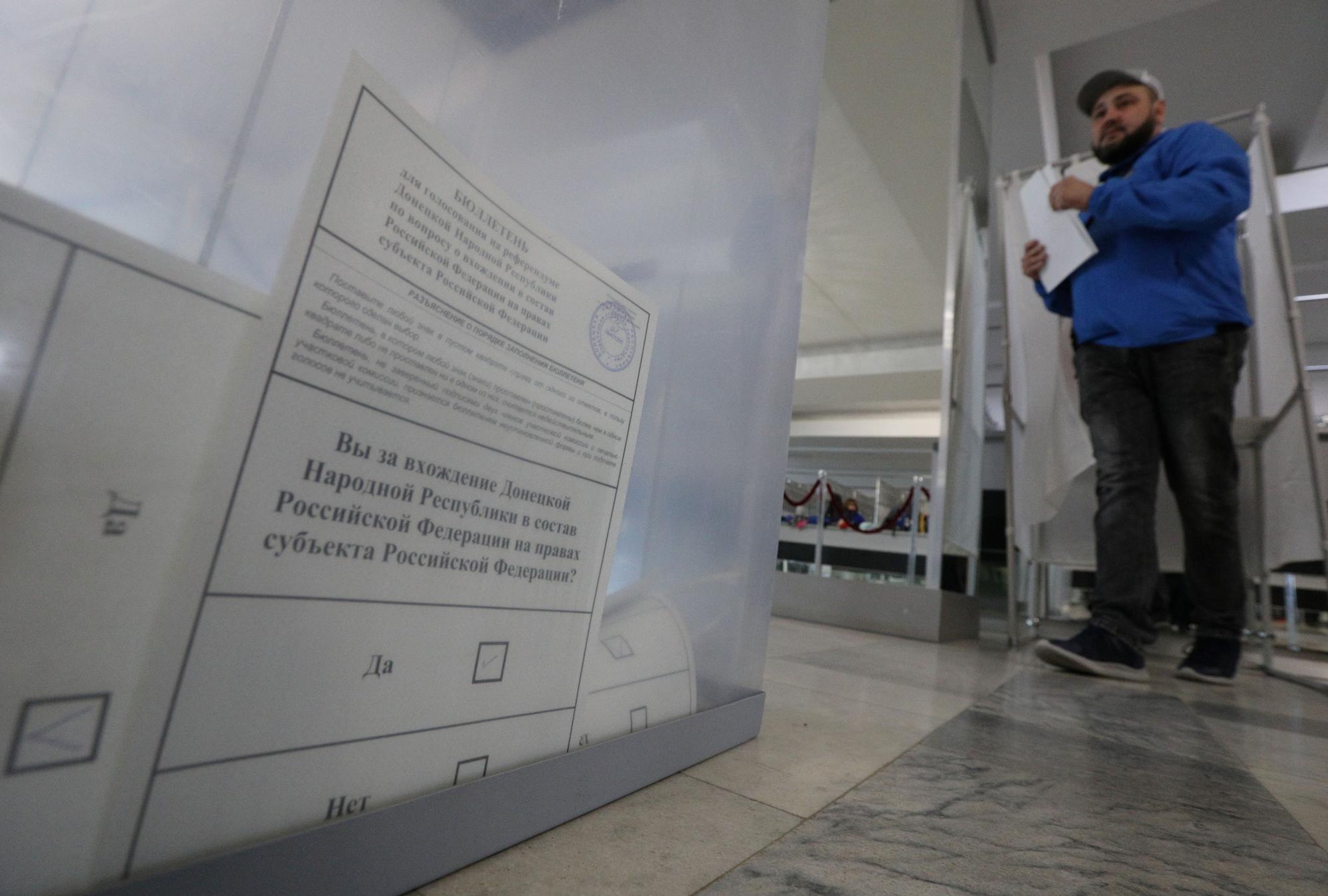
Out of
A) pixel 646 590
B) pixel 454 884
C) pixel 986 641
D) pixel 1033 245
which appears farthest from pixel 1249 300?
pixel 454 884

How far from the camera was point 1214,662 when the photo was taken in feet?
4.02

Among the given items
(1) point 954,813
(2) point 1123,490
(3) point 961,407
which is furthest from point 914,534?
(1) point 954,813

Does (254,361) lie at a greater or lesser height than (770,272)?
lesser

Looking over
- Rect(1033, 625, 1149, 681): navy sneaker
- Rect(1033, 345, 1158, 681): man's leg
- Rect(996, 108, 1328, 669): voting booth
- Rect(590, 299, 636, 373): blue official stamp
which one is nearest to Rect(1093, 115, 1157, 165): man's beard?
Rect(996, 108, 1328, 669): voting booth

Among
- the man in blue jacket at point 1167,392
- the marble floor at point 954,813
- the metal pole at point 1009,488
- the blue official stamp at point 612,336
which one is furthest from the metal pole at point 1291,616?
the blue official stamp at point 612,336

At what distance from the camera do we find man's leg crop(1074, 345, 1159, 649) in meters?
1.15

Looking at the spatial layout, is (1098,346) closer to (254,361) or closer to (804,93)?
(804,93)

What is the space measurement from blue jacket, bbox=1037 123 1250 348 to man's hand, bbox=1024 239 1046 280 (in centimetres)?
18

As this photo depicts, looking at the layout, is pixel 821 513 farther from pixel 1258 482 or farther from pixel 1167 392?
pixel 1167 392

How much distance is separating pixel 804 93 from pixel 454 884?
1.97 ft

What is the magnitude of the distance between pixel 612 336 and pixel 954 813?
14.2 inches

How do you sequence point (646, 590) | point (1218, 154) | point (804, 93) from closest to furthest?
point (646, 590) → point (804, 93) → point (1218, 154)

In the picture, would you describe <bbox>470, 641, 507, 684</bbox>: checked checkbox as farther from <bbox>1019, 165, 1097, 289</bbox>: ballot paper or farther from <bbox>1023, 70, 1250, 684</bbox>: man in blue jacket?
<bbox>1019, 165, 1097, 289</bbox>: ballot paper

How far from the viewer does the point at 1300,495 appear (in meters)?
1.49
